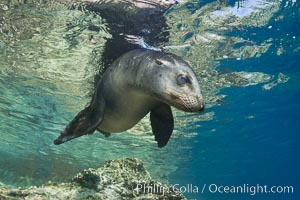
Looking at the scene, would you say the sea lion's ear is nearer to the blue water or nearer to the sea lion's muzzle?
the sea lion's muzzle

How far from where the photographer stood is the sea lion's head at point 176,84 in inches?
157

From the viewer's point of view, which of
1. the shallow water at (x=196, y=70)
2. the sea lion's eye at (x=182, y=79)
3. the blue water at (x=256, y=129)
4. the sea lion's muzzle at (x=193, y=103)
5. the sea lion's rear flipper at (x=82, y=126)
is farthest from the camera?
the blue water at (x=256, y=129)

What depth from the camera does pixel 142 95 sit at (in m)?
5.30

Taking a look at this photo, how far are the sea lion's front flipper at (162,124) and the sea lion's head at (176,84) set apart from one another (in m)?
1.37

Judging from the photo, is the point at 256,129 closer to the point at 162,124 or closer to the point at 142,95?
the point at 162,124

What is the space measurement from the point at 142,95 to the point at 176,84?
3.81 feet

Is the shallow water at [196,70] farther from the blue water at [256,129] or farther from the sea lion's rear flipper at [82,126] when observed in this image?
the sea lion's rear flipper at [82,126]

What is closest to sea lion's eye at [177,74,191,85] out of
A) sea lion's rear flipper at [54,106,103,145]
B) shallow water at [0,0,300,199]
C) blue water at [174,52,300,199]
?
sea lion's rear flipper at [54,106,103,145]

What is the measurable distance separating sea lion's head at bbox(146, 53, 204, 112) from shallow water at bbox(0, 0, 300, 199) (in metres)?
4.97

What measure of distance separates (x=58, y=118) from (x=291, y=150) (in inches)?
1116

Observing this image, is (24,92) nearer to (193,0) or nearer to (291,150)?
(193,0)

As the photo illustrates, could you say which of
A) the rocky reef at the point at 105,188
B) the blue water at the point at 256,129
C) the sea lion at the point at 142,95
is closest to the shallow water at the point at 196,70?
the blue water at the point at 256,129

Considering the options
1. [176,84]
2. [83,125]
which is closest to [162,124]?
[83,125]

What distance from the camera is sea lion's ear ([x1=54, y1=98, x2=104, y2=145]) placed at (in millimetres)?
5823
